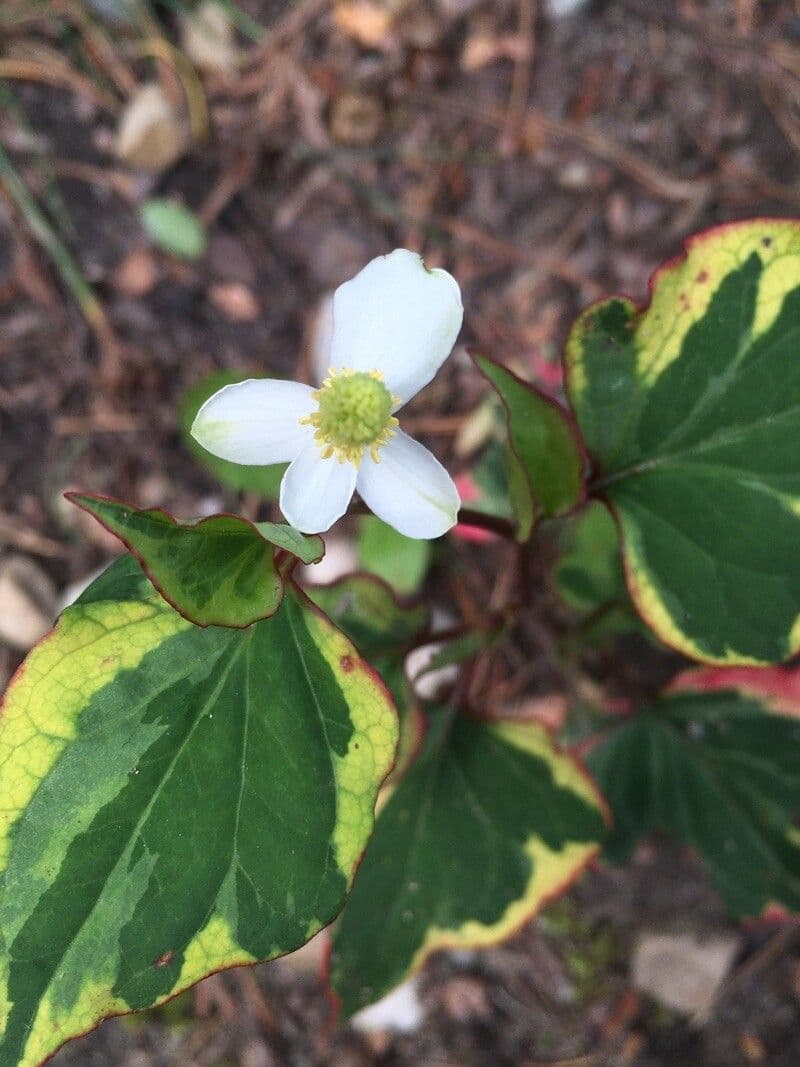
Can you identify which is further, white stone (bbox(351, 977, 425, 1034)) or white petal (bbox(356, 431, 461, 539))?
white stone (bbox(351, 977, 425, 1034))

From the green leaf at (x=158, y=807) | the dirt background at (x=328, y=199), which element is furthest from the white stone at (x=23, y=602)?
the green leaf at (x=158, y=807)

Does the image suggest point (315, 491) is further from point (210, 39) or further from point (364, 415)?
point (210, 39)

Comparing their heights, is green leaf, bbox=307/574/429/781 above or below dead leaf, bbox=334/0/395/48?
below

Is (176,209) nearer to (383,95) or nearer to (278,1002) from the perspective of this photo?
(383,95)

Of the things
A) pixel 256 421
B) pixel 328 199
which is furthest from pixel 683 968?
pixel 328 199

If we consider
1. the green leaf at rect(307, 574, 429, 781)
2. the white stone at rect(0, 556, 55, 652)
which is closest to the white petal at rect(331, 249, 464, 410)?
the green leaf at rect(307, 574, 429, 781)

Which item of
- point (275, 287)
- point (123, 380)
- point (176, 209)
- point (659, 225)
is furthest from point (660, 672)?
point (176, 209)

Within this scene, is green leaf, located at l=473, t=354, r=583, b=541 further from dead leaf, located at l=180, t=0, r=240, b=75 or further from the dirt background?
dead leaf, located at l=180, t=0, r=240, b=75
